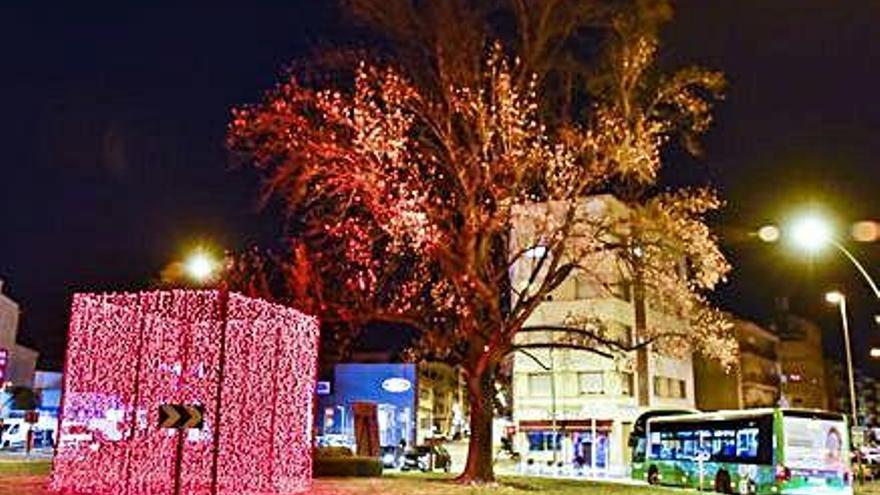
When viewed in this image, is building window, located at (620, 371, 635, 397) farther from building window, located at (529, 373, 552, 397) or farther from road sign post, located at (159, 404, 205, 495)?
road sign post, located at (159, 404, 205, 495)

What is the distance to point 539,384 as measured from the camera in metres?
64.8

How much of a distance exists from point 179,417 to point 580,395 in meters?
51.2

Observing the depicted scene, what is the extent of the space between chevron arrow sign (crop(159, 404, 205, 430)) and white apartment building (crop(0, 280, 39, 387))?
4773 centimetres

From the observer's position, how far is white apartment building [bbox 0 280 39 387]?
59.0 m

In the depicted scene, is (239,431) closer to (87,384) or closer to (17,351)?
(87,384)

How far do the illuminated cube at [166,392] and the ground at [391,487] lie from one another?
1096 mm

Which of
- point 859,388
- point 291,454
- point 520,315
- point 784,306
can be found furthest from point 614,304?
point 859,388

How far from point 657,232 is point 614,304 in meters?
39.8

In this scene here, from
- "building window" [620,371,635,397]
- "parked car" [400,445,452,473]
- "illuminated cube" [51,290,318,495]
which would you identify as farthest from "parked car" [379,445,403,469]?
"illuminated cube" [51,290,318,495]

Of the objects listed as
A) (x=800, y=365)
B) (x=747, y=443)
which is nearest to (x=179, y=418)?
(x=747, y=443)

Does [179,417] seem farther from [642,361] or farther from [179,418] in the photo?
[642,361]

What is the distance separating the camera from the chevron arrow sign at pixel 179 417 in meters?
14.3

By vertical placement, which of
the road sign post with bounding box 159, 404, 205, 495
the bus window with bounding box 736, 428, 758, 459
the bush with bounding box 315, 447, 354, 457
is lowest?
the bush with bounding box 315, 447, 354, 457

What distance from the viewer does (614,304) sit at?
63.1 metres
